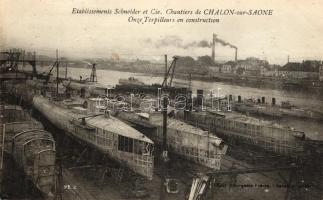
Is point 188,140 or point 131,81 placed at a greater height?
point 131,81

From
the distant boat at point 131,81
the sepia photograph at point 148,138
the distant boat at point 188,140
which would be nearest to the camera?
the sepia photograph at point 148,138

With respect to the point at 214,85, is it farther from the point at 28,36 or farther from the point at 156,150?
the point at 28,36

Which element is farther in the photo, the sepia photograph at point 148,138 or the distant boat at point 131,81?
the distant boat at point 131,81

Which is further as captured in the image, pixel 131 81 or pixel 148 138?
pixel 131 81

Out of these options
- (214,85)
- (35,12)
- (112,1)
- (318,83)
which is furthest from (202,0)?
(214,85)

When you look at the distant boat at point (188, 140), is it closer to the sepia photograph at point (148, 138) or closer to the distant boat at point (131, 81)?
the sepia photograph at point (148, 138)

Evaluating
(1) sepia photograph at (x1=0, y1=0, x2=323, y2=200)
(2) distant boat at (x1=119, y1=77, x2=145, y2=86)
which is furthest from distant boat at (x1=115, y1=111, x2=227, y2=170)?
(2) distant boat at (x1=119, y1=77, x2=145, y2=86)

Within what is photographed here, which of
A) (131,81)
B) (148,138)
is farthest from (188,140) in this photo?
(131,81)

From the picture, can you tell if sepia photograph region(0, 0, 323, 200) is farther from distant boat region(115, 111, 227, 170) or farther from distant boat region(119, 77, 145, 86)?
distant boat region(119, 77, 145, 86)

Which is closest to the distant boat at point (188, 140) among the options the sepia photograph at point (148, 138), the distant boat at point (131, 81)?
the sepia photograph at point (148, 138)

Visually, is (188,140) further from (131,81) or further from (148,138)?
(131,81)

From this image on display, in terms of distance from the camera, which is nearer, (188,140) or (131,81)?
(188,140)
